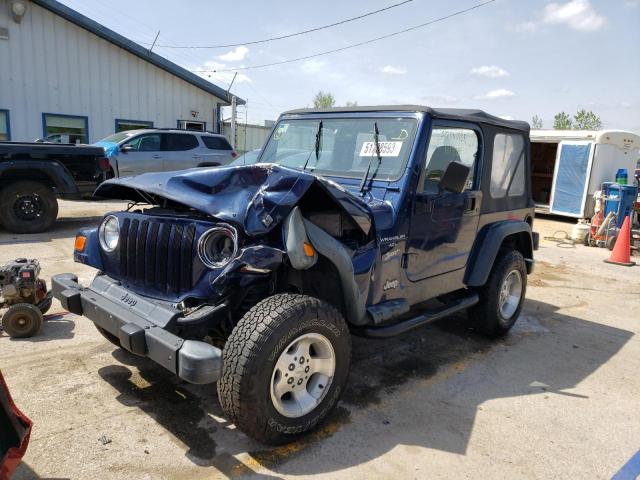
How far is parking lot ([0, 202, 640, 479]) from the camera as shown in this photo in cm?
278

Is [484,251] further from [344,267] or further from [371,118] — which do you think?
[344,267]

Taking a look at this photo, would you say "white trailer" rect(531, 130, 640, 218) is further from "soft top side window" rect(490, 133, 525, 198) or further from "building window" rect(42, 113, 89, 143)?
"building window" rect(42, 113, 89, 143)

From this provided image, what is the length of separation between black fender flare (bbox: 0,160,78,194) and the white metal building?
16.5 ft

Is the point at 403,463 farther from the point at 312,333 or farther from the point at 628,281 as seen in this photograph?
the point at 628,281

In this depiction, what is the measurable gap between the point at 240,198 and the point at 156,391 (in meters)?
1.63

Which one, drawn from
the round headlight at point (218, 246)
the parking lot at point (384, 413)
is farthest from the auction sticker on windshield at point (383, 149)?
the parking lot at point (384, 413)

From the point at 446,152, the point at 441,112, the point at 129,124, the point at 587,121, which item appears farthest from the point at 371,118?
the point at 587,121

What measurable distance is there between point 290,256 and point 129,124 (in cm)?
1559

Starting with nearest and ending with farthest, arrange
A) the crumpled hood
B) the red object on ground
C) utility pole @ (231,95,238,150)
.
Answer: the red object on ground → the crumpled hood → utility pole @ (231,95,238,150)

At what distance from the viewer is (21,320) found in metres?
4.16

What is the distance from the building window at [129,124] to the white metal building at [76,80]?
0.03m

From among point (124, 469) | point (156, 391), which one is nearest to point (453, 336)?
point (156, 391)

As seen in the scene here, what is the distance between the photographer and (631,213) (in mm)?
11578

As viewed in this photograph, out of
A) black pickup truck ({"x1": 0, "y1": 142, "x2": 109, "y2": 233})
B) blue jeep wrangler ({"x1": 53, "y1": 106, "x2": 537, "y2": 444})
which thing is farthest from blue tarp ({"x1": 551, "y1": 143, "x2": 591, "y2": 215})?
black pickup truck ({"x1": 0, "y1": 142, "x2": 109, "y2": 233})
